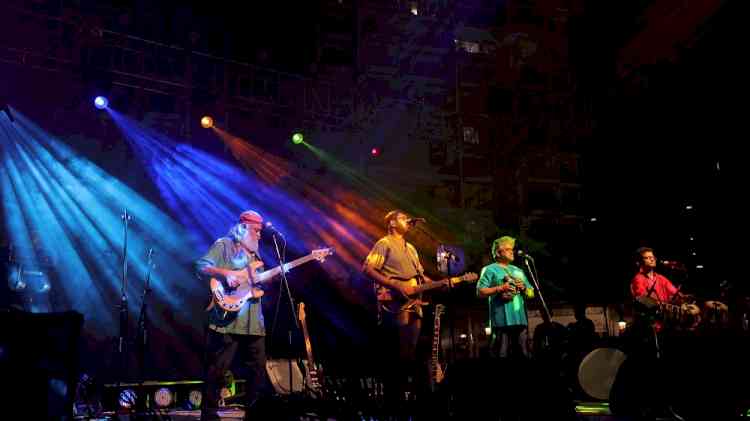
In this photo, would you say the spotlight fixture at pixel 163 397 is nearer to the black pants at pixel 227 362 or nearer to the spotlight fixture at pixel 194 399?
the spotlight fixture at pixel 194 399

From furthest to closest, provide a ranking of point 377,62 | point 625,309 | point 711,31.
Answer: point 377,62 → point 711,31 → point 625,309

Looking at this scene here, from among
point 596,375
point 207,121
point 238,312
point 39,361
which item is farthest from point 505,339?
point 207,121

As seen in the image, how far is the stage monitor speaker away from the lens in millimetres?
3311

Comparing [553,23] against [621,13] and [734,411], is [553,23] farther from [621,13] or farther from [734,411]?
[734,411]

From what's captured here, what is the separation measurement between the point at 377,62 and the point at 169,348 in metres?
15.3

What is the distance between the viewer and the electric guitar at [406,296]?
7.99 meters

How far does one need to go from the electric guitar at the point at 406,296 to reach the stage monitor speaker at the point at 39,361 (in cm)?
485

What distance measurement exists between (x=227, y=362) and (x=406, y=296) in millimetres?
2458

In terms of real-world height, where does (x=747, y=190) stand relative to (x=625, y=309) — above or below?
above

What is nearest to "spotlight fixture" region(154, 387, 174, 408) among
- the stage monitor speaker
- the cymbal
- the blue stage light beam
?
the blue stage light beam

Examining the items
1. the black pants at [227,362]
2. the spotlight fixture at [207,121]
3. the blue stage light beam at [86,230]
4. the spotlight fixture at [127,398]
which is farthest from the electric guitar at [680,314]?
the spotlight fixture at [207,121]

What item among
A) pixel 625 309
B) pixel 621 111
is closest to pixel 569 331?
pixel 625 309

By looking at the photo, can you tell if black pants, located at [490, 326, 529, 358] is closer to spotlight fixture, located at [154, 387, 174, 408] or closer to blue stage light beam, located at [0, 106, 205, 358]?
spotlight fixture, located at [154, 387, 174, 408]

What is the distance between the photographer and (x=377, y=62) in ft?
78.6
